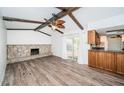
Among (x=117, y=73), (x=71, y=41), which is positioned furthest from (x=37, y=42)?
(x=117, y=73)

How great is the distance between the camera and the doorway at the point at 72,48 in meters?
8.25

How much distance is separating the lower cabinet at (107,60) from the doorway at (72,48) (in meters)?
2.51

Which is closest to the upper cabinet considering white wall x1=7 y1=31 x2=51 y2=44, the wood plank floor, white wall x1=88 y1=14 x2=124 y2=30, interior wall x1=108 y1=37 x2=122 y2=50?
white wall x1=88 y1=14 x2=124 y2=30

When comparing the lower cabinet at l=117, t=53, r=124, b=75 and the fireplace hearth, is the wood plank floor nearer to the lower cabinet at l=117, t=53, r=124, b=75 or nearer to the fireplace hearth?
the lower cabinet at l=117, t=53, r=124, b=75

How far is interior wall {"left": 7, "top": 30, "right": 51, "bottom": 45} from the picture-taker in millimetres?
8070

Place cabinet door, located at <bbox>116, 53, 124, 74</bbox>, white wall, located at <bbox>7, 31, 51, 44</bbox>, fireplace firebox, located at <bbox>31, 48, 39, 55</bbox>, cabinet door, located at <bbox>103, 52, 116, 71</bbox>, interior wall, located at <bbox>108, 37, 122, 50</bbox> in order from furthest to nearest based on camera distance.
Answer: fireplace firebox, located at <bbox>31, 48, 39, 55</bbox> < white wall, located at <bbox>7, 31, 51, 44</bbox> < interior wall, located at <bbox>108, 37, 122, 50</bbox> < cabinet door, located at <bbox>103, 52, 116, 71</bbox> < cabinet door, located at <bbox>116, 53, 124, 74</bbox>

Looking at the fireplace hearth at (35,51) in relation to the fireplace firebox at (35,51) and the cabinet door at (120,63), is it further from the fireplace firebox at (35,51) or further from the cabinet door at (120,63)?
the cabinet door at (120,63)

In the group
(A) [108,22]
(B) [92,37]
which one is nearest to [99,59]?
(B) [92,37]

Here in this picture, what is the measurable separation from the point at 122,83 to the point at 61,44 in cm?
624

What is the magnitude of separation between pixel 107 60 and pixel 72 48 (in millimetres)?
3981

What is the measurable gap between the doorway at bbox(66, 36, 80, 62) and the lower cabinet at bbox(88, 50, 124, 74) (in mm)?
2506

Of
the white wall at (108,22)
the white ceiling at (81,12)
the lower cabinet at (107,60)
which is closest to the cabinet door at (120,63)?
the lower cabinet at (107,60)

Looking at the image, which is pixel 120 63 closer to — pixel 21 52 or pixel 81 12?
pixel 81 12

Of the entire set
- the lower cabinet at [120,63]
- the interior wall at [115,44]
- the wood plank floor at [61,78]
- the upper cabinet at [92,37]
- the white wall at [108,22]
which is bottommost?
the wood plank floor at [61,78]
